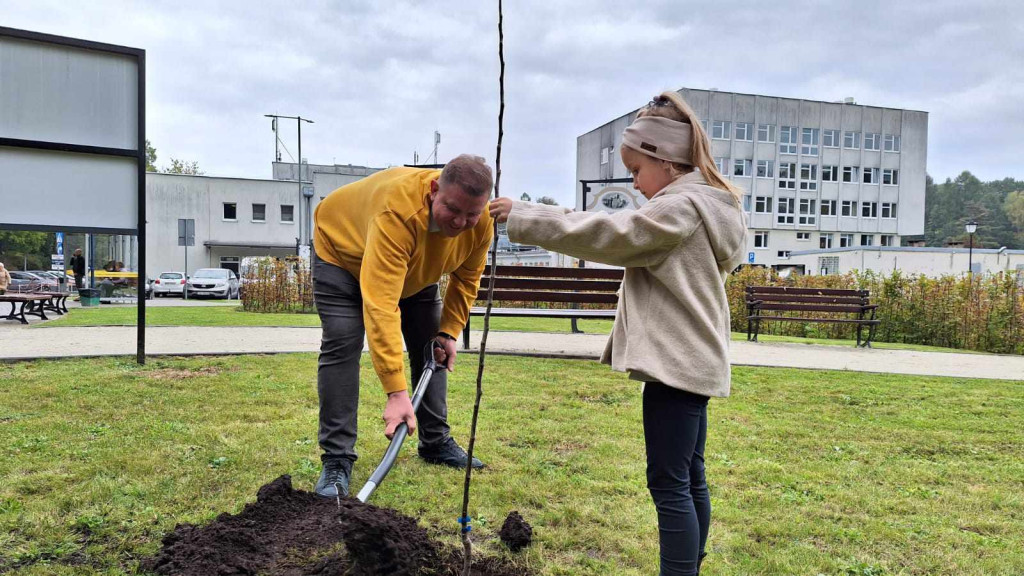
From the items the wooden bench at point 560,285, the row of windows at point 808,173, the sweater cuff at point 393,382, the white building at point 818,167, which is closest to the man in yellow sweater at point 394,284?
the sweater cuff at point 393,382

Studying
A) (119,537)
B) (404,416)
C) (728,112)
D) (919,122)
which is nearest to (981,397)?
(404,416)

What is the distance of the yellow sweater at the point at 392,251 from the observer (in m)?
2.64

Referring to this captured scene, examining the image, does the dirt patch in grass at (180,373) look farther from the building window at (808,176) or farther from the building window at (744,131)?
the building window at (808,176)

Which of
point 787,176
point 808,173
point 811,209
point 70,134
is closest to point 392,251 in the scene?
point 70,134

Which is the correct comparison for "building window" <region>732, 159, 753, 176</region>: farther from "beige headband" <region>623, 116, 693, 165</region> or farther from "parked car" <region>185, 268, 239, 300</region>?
"beige headband" <region>623, 116, 693, 165</region>

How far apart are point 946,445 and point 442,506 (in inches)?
128

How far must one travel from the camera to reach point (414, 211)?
112 inches

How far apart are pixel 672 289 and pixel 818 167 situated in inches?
2203

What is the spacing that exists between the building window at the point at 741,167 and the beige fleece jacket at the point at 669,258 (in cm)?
5182

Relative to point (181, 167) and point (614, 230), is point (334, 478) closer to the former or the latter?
point (614, 230)

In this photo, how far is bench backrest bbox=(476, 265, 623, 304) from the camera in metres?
7.94

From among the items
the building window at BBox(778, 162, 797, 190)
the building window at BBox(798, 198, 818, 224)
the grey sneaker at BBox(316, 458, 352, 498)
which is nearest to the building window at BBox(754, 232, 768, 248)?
the building window at BBox(798, 198, 818, 224)

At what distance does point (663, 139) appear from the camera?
213cm

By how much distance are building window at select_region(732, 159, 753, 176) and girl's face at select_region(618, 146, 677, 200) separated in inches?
2034
